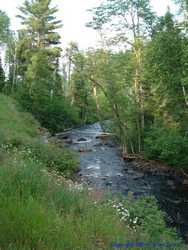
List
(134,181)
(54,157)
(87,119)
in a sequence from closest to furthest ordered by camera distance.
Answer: (54,157) < (134,181) < (87,119)

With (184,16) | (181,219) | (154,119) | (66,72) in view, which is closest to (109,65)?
(154,119)

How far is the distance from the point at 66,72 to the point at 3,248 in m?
61.0

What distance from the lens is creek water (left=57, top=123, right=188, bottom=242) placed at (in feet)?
41.9

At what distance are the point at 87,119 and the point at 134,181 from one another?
3424 centimetres

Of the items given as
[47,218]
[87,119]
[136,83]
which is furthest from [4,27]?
[47,218]

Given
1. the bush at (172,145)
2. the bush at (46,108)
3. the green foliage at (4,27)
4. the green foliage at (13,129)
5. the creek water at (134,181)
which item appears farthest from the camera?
the green foliage at (4,27)

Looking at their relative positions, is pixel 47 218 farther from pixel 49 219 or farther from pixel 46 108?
pixel 46 108

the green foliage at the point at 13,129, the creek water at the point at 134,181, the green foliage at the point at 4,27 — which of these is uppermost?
the green foliage at the point at 4,27

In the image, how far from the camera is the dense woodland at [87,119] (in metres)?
4.20

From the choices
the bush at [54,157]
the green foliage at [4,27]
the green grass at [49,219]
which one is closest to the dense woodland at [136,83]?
the bush at [54,157]

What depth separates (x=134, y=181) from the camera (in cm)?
1736

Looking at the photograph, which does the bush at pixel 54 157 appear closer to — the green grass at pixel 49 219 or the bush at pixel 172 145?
the bush at pixel 172 145

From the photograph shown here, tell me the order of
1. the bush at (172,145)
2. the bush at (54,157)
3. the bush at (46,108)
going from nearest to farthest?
the bush at (54,157), the bush at (172,145), the bush at (46,108)

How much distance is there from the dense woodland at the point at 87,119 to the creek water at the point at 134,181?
1.08 m
